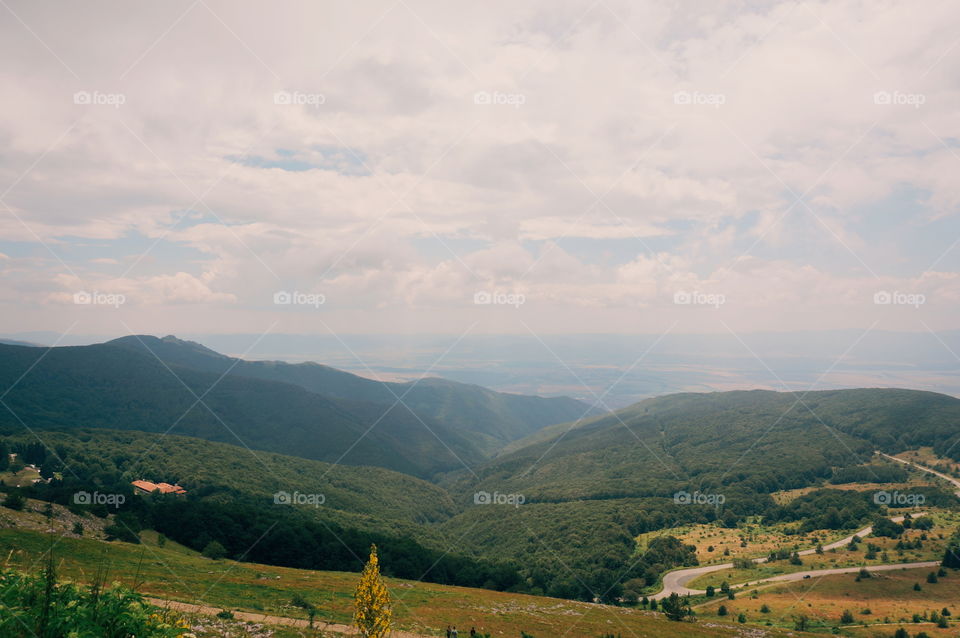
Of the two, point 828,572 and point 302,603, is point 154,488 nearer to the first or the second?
point 302,603

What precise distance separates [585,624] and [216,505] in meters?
68.1

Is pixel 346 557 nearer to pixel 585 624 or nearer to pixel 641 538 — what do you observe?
pixel 585 624

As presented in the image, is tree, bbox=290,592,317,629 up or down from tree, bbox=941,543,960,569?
up

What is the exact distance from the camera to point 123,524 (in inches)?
2060

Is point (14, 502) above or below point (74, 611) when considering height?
below

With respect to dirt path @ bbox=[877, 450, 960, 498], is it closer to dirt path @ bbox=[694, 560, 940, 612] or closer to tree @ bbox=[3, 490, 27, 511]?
dirt path @ bbox=[694, 560, 940, 612]

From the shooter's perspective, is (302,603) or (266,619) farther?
(302,603)

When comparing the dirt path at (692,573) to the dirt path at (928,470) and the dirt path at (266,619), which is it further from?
the dirt path at (266,619)

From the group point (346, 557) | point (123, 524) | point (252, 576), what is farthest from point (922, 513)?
point (123, 524)

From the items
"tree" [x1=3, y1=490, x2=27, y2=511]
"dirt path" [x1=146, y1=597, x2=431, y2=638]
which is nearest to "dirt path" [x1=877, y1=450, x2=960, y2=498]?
"dirt path" [x1=146, y1=597, x2=431, y2=638]

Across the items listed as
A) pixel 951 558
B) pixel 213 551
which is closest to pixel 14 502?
pixel 213 551

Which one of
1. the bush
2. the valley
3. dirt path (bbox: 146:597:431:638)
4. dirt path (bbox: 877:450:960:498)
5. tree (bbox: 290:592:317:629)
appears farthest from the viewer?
dirt path (bbox: 877:450:960:498)

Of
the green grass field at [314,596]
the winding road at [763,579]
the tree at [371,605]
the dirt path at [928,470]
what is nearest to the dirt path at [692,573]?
the winding road at [763,579]

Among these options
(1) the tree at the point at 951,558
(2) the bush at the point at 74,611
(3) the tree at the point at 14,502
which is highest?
(2) the bush at the point at 74,611
